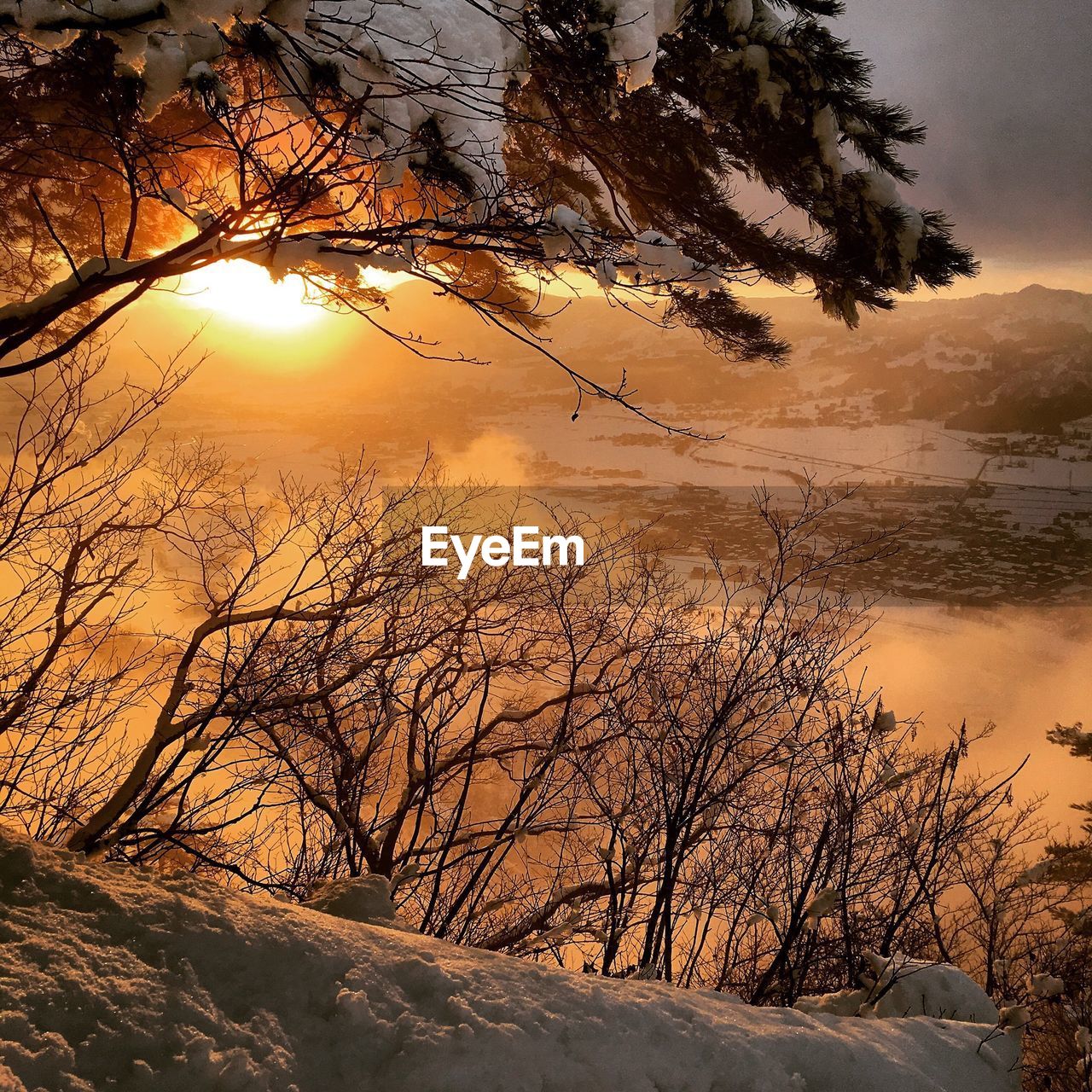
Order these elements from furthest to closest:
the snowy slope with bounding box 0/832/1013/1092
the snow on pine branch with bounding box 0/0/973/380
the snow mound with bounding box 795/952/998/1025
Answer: the snow mound with bounding box 795/952/998/1025
the snow on pine branch with bounding box 0/0/973/380
the snowy slope with bounding box 0/832/1013/1092

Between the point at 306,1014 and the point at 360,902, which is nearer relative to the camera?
the point at 306,1014

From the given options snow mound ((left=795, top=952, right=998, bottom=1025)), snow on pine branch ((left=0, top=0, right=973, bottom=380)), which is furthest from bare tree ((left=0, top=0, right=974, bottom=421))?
snow mound ((left=795, top=952, right=998, bottom=1025))

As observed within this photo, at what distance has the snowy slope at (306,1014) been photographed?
1240 mm

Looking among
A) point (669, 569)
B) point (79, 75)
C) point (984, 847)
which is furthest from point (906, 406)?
point (79, 75)

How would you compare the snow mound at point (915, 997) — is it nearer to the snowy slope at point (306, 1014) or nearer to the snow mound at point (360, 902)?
the snowy slope at point (306, 1014)

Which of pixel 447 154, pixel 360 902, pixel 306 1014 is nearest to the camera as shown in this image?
pixel 306 1014

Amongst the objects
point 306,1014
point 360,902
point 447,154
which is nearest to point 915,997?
point 360,902

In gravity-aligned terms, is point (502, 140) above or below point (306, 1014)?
above

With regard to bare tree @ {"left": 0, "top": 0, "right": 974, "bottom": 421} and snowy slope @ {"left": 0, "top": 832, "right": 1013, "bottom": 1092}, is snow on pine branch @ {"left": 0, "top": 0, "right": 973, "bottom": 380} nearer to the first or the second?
bare tree @ {"left": 0, "top": 0, "right": 974, "bottom": 421}

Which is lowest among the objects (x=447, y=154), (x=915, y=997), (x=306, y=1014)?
(x=915, y=997)

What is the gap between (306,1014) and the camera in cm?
139

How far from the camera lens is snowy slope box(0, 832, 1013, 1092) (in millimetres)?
1240

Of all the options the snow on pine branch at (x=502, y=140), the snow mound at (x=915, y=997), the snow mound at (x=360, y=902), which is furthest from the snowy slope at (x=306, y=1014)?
the snow on pine branch at (x=502, y=140)

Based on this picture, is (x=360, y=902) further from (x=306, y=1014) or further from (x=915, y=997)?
(x=915, y=997)
